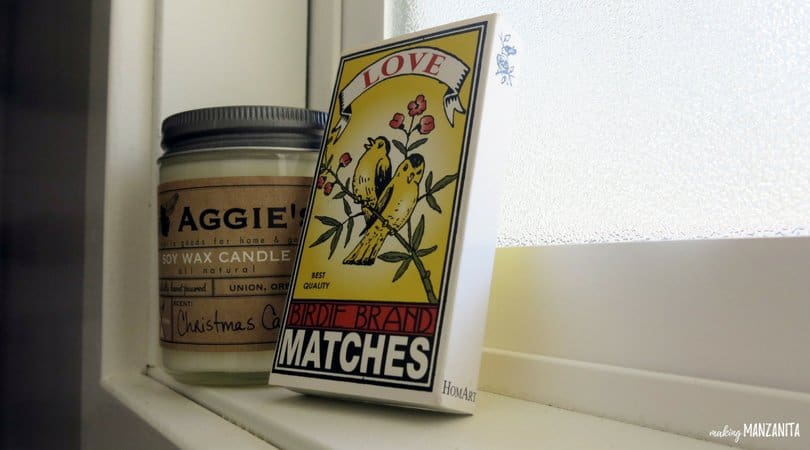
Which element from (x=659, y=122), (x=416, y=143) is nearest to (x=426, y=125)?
(x=416, y=143)

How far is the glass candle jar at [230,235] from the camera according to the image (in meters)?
0.44

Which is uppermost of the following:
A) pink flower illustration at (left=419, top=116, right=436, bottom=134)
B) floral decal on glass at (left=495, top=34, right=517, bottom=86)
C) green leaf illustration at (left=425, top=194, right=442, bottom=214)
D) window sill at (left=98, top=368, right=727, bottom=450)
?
floral decal on glass at (left=495, top=34, right=517, bottom=86)

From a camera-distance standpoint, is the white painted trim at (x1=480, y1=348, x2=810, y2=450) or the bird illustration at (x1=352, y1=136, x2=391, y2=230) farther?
the bird illustration at (x1=352, y1=136, x2=391, y2=230)

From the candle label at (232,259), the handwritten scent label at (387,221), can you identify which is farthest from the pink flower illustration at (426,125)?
the candle label at (232,259)

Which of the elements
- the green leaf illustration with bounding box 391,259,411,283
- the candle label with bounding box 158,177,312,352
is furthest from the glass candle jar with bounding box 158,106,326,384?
the green leaf illustration with bounding box 391,259,411,283

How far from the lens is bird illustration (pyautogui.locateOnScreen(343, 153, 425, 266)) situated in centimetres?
39

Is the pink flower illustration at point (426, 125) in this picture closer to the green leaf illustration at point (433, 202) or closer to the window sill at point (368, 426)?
the green leaf illustration at point (433, 202)

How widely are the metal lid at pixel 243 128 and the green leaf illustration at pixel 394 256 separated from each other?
4.6 inches

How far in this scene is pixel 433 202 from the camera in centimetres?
37

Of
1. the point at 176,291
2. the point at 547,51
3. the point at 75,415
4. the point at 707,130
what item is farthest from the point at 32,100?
the point at 707,130

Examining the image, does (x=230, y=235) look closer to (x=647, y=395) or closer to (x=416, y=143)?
(x=416, y=143)

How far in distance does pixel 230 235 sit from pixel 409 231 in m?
0.13

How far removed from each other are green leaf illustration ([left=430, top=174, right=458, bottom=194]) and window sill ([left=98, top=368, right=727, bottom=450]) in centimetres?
11

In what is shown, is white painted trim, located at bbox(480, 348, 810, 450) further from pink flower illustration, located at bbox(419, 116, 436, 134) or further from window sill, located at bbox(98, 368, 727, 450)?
pink flower illustration, located at bbox(419, 116, 436, 134)
